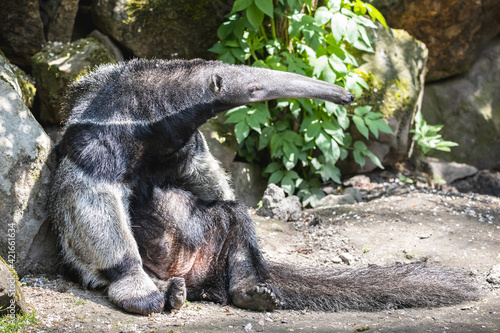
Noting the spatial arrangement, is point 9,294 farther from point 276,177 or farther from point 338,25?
point 338,25

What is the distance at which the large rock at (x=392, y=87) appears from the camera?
24.3ft

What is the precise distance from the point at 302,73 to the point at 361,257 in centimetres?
215

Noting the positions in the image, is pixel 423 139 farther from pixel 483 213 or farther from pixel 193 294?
pixel 193 294

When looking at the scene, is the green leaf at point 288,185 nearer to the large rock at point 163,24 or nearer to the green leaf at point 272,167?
the green leaf at point 272,167

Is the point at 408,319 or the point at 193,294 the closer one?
the point at 408,319

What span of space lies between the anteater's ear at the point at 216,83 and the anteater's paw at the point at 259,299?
1.45 metres

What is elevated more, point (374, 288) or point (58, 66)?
point (58, 66)

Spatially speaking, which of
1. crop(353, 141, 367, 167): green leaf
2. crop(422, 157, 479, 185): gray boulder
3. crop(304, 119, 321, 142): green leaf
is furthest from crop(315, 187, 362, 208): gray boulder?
crop(422, 157, 479, 185): gray boulder

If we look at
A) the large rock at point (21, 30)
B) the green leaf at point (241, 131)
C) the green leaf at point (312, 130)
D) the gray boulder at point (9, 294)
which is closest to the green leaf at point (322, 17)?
the green leaf at point (312, 130)

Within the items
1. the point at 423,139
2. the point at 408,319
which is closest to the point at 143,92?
the point at 408,319

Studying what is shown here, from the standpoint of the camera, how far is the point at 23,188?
4219mm

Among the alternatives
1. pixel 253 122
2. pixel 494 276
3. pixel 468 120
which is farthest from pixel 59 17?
pixel 468 120

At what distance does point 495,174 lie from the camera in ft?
28.9

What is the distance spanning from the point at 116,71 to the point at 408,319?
9.13ft
